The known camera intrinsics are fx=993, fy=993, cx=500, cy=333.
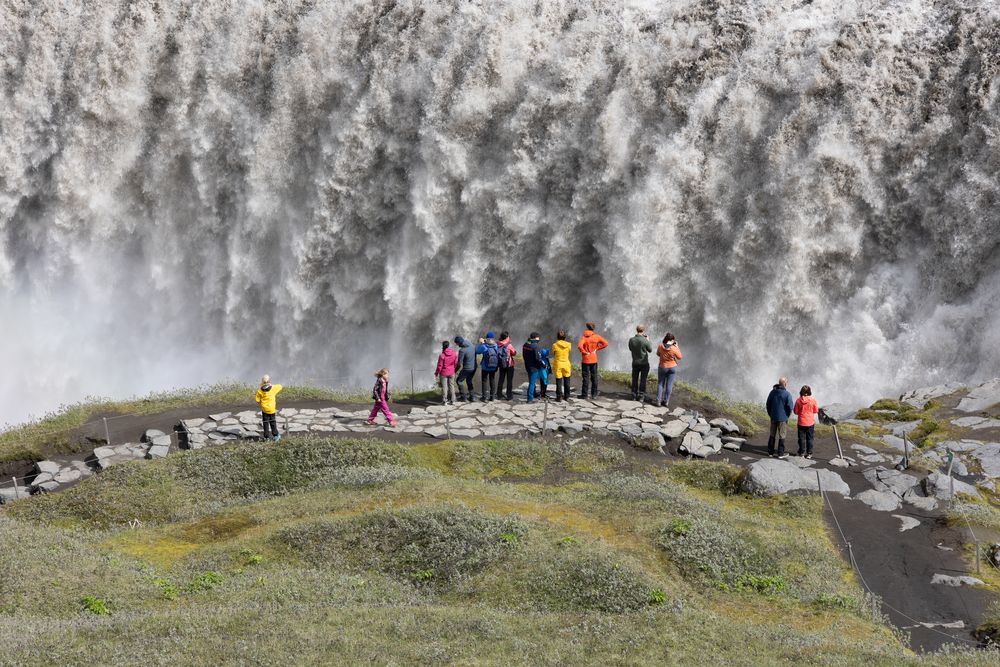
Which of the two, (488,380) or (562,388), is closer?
(562,388)

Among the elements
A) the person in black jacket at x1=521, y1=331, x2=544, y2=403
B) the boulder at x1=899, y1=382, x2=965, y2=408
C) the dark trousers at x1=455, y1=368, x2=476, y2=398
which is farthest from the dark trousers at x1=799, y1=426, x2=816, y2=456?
the dark trousers at x1=455, y1=368, x2=476, y2=398

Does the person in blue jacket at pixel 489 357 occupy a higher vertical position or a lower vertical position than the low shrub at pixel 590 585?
higher

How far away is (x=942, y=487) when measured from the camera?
19953 mm

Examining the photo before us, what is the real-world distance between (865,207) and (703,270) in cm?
547

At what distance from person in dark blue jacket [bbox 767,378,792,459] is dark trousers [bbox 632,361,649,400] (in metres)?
4.26

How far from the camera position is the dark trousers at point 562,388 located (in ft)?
88.5

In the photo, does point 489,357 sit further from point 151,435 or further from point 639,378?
point 151,435

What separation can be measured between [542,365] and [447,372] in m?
2.56

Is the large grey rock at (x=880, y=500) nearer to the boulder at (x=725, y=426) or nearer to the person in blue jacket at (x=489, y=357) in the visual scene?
the boulder at (x=725, y=426)

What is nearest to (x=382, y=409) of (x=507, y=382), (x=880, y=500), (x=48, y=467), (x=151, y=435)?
(x=507, y=382)

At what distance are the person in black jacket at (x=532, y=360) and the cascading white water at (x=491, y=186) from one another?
8318 millimetres

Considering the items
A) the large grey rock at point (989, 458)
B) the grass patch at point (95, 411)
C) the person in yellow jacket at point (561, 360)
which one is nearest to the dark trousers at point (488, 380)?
the person in yellow jacket at point (561, 360)

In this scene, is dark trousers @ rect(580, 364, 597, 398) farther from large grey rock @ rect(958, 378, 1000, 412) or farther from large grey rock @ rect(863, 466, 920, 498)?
large grey rock @ rect(958, 378, 1000, 412)

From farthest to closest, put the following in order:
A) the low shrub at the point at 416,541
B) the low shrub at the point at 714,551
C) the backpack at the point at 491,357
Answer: the backpack at the point at 491,357 < the low shrub at the point at 416,541 < the low shrub at the point at 714,551
